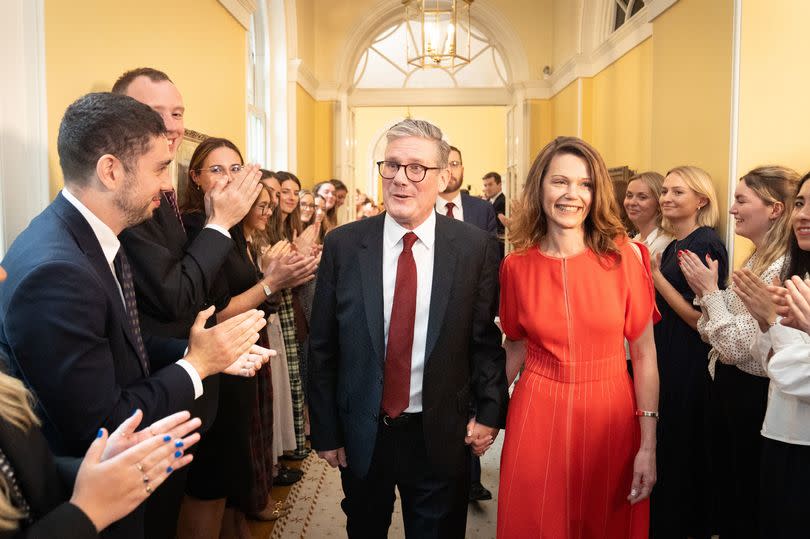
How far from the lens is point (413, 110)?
732 inches

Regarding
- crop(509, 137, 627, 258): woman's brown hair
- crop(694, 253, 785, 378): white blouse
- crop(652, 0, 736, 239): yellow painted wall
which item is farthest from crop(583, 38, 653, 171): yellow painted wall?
crop(509, 137, 627, 258): woman's brown hair

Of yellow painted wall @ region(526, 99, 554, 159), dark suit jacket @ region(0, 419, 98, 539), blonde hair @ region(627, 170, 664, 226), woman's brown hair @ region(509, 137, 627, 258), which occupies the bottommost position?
dark suit jacket @ region(0, 419, 98, 539)

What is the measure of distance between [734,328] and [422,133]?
151cm

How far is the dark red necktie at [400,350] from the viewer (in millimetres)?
1991

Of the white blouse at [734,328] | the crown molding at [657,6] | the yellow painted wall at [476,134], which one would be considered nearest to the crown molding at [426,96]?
the crown molding at [657,6]

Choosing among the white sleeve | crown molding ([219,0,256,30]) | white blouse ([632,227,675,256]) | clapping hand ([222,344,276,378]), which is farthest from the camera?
crown molding ([219,0,256,30])

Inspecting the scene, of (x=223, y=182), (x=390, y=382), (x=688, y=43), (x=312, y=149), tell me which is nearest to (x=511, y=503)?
(x=390, y=382)

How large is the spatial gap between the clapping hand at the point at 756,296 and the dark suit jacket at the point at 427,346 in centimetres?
85

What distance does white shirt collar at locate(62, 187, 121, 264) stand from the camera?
1.52 meters

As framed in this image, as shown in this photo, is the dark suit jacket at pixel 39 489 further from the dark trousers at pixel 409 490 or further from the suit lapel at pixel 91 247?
the dark trousers at pixel 409 490

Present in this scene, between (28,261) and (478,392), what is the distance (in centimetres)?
135

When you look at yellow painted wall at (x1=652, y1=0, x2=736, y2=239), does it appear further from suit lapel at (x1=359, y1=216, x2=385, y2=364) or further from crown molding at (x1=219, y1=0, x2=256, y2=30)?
crown molding at (x1=219, y1=0, x2=256, y2=30)

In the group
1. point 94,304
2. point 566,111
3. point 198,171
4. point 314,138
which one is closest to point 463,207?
point 198,171

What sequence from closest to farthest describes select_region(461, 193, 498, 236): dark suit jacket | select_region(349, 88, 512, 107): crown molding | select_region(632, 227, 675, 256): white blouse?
select_region(632, 227, 675, 256): white blouse < select_region(461, 193, 498, 236): dark suit jacket < select_region(349, 88, 512, 107): crown molding
